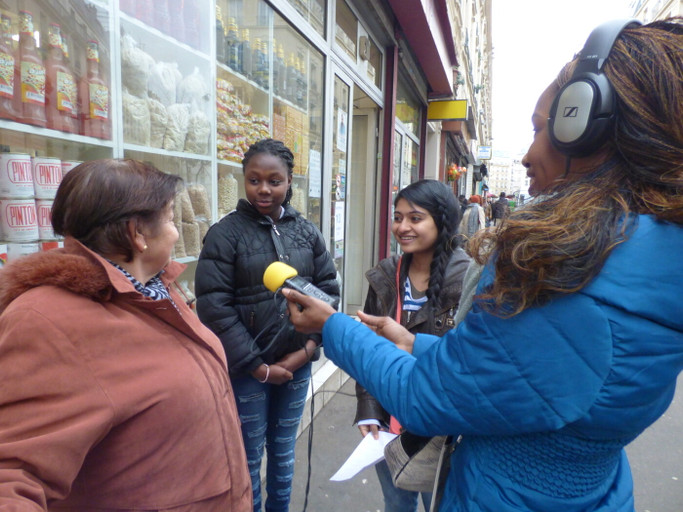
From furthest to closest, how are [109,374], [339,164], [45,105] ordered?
[339,164] < [45,105] < [109,374]

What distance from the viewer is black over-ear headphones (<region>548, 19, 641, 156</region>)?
82 centimetres

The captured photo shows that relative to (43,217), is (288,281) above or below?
below

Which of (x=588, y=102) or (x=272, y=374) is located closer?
(x=588, y=102)

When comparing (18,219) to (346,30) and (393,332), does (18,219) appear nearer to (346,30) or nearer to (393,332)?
(393,332)

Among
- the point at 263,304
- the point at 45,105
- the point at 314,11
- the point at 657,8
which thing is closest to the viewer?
the point at 45,105

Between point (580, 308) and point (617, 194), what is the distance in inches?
9.3

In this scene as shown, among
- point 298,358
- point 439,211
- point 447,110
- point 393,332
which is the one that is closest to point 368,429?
point 298,358

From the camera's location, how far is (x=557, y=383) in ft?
2.60

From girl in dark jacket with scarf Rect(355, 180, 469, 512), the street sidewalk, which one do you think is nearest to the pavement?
the street sidewalk

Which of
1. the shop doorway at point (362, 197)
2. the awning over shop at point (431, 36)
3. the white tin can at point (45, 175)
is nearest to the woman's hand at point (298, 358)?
the white tin can at point (45, 175)

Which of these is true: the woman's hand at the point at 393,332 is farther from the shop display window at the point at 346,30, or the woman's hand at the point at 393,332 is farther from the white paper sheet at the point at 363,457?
the shop display window at the point at 346,30

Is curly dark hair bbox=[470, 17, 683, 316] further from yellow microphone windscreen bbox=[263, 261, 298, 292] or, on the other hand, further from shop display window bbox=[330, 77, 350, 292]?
shop display window bbox=[330, 77, 350, 292]

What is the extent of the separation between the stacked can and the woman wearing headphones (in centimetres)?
153

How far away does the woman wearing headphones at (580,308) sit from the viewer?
2.50ft
